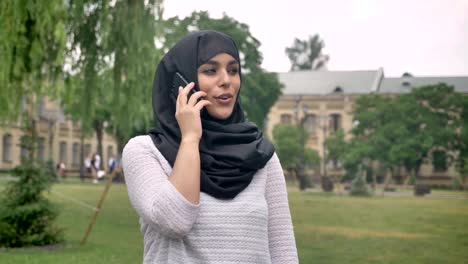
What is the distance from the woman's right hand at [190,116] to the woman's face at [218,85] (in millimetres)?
39

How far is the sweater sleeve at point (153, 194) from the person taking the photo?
5.01ft

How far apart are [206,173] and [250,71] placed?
96.8 feet

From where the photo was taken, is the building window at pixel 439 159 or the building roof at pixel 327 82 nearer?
the building window at pixel 439 159

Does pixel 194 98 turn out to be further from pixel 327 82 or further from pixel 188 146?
pixel 327 82

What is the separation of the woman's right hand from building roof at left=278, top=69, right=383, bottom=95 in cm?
3629

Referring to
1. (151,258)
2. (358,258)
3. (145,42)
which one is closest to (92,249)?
(145,42)

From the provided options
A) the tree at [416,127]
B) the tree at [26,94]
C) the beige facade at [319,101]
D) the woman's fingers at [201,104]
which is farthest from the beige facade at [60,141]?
the woman's fingers at [201,104]

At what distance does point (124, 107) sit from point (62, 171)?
26.4 m

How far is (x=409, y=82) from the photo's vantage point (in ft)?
107

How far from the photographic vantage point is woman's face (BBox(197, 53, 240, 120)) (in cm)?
165

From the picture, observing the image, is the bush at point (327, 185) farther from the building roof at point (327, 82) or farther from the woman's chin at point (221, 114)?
the woman's chin at point (221, 114)

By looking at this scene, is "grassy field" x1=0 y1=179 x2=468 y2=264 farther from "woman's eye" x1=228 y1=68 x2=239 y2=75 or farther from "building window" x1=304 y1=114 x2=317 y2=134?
"building window" x1=304 y1=114 x2=317 y2=134

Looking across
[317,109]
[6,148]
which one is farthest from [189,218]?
[317,109]

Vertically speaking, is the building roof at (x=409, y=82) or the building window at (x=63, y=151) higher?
the building roof at (x=409, y=82)
